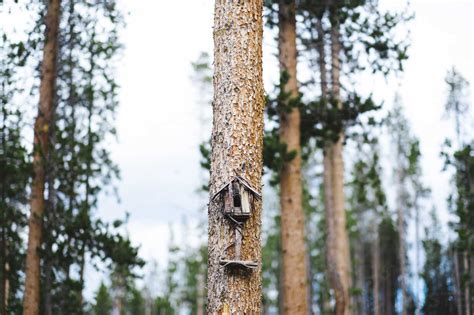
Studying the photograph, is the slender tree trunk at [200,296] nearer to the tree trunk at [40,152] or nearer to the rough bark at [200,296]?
the rough bark at [200,296]

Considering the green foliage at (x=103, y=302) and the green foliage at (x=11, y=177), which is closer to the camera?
the green foliage at (x=11, y=177)

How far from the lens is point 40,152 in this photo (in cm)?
1084

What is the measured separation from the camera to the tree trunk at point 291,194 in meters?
8.96

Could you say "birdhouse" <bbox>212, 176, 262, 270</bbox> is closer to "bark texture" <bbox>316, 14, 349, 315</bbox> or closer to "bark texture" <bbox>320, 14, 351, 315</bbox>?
"bark texture" <bbox>316, 14, 349, 315</bbox>

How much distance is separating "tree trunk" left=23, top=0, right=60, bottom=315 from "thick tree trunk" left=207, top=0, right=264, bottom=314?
7.08 metres

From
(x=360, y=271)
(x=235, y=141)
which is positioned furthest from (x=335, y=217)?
(x=360, y=271)

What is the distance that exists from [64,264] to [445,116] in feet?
53.2

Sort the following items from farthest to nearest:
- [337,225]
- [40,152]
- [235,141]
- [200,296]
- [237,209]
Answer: [200,296] → [337,225] → [40,152] → [235,141] → [237,209]

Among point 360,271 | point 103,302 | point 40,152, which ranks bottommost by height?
point 103,302

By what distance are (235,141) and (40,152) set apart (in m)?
7.39

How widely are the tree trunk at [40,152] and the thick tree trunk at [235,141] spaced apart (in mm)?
7084

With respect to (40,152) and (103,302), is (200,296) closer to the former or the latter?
(103,302)

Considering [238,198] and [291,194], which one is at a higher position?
[291,194]

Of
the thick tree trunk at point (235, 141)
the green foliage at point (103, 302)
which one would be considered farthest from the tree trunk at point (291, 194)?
the green foliage at point (103, 302)
